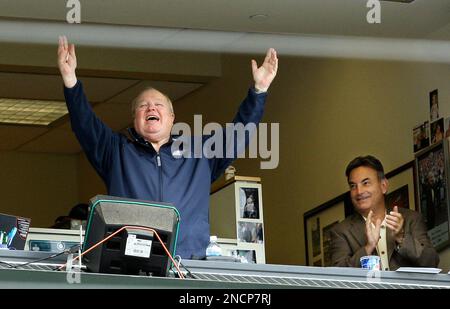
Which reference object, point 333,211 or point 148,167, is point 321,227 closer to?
point 333,211

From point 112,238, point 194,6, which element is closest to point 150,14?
point 194,6

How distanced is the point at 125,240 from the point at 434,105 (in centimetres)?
352

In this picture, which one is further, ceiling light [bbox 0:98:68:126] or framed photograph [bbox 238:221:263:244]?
ceiling light [bbox 0:98:68:126]

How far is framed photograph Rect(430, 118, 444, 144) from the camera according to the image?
707 cm

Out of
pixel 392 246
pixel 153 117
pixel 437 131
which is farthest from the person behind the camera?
pixel 437 131

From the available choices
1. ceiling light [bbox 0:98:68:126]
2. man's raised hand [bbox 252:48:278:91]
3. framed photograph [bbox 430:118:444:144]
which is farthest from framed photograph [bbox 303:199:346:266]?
man's raised hand [bbox 252:48:278:91]

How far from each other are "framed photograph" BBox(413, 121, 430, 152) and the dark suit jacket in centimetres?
110

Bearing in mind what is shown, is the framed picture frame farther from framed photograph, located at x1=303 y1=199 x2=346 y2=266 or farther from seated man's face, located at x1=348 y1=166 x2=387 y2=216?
seated man's face, located at x1=348 y1=166 x2=387 y2=216

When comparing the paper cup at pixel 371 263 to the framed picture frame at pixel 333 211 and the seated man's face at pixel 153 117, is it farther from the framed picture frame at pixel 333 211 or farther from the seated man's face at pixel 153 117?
the framed picture frame at pixel 333 211

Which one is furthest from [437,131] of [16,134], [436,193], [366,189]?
[16,134]

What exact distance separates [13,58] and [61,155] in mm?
2580

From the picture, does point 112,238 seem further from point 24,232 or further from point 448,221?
point 448,221

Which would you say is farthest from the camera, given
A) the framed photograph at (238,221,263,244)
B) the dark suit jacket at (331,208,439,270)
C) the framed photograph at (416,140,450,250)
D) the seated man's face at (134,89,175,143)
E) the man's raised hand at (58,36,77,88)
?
the framed photograph at (416,140,450,250)

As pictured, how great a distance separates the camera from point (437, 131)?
23.4 ft
